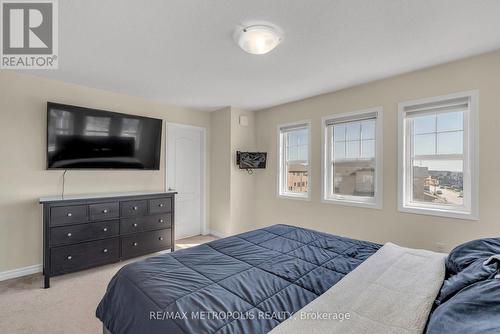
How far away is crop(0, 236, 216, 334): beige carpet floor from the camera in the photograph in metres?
1.94

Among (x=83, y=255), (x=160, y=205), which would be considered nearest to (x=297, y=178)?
(x=160, y=205)

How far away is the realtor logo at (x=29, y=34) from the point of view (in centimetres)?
175

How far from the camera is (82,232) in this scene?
9.07ft

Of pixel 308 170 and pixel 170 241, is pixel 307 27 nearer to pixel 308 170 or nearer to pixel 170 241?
pixel 308 170

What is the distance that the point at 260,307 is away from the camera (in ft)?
3.62

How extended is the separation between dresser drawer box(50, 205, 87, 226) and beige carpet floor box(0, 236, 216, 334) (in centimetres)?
66

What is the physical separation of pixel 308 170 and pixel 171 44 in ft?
8.37

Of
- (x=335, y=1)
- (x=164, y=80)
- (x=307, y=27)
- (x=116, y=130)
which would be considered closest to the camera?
(x=335, y=1)

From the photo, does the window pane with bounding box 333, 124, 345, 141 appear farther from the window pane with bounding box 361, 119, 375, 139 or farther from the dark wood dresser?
the dark wood dresser

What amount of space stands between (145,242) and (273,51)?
2.84 metres

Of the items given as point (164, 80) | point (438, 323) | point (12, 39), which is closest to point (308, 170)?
point (164, 80)

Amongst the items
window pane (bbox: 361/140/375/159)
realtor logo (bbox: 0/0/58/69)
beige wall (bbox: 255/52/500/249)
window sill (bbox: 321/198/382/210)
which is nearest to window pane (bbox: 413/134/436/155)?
beige wall (bbox: 255/52/500/249)

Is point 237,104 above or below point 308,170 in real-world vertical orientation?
above

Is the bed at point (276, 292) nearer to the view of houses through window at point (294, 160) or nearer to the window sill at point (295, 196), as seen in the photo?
the window sill at point (295, 196)
